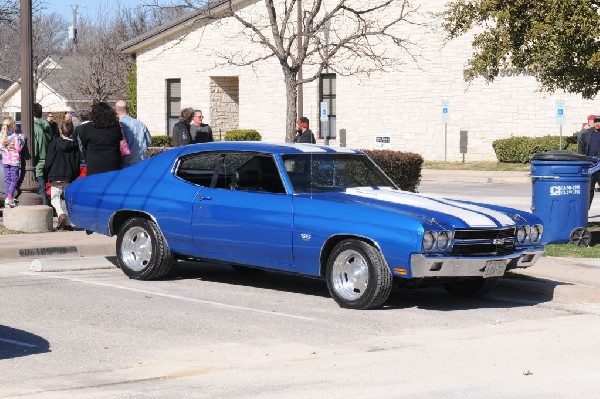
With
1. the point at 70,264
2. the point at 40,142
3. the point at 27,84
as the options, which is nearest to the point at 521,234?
the point at 70,264

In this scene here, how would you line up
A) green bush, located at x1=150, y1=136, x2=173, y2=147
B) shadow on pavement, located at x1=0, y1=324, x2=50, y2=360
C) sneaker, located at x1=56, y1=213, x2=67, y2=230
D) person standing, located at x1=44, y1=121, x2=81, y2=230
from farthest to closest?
green bush, located at x1=150, y1=136, x2=173, y2=147, person standing, located at x1=44, y1=121, x2=81, y2=230, sneaker, located at x1=56, y1=213, x2=67, y2=230, shadow on pavement, located at x1=0, y1=324, x2=50, y2=360

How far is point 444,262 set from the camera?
10.3 metres

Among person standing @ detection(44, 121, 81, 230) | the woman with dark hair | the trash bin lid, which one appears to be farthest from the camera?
person standing @ detection(44, 121, 81, 230)

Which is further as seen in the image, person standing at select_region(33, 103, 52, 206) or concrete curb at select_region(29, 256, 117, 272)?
person standing at select_region(33, 103, 52, 206)

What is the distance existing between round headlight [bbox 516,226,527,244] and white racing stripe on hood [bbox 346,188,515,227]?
0.37 feet

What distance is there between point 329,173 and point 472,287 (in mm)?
1806

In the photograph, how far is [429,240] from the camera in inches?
402

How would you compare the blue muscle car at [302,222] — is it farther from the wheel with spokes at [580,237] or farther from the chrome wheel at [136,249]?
the wheel with spokes at [580,237]

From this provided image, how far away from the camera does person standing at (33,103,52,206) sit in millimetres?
18766

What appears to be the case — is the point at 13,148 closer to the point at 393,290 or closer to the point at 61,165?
the point at 61,165

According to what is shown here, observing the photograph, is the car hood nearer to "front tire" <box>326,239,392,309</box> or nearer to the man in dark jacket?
"front tire" <box>326,239,392,309</box>

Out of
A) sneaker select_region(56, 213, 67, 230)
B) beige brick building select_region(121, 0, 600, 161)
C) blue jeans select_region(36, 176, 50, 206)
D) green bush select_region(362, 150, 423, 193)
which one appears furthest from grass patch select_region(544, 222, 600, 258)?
beige brick building select_region(121, 0, 600, 161)

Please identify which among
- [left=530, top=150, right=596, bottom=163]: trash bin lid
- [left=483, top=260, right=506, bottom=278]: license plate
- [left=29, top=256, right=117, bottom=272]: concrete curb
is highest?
[left=530, top=150, right=596, bottom=163]: trash bin lid

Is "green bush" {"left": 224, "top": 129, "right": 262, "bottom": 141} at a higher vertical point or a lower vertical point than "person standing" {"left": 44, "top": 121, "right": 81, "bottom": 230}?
higher
